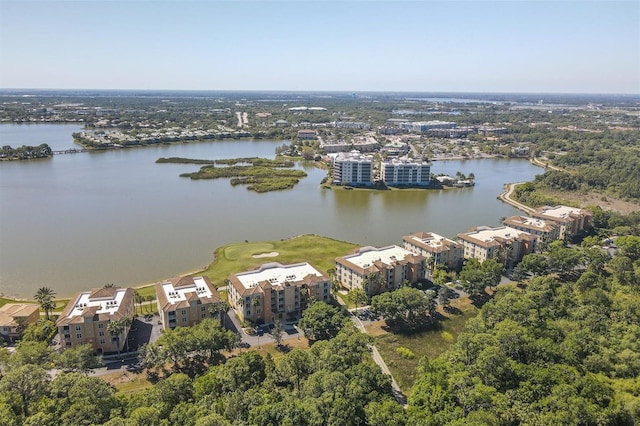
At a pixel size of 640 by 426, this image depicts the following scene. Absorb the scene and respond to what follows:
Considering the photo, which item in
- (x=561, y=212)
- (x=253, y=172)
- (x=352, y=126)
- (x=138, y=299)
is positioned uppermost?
(x=352, y=126)

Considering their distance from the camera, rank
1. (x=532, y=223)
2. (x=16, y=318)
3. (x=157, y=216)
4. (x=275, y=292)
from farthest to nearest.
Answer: (x=157, y=216) → (x=532, y=223) → (x=275, y=292) → (x=16, y=318)

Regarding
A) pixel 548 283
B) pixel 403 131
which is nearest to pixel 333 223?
pixel 548 283

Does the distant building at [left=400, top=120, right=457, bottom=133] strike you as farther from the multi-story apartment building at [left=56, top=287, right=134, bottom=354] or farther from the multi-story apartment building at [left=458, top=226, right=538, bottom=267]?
the multi-story apartment building at [left=56, top=287, right=134, bottom=354]

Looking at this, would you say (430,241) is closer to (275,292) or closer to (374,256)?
(374,256)

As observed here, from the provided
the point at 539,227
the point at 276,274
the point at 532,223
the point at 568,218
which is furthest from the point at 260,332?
the point at 568,218

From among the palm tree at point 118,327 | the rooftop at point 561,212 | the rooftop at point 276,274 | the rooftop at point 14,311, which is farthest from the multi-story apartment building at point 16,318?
the rooftop at point 561,212

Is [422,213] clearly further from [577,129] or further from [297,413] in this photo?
[577,129]

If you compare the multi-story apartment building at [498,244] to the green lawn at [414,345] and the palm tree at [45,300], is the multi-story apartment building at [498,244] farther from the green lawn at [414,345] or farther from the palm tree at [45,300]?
the palm tree at [45,300]
